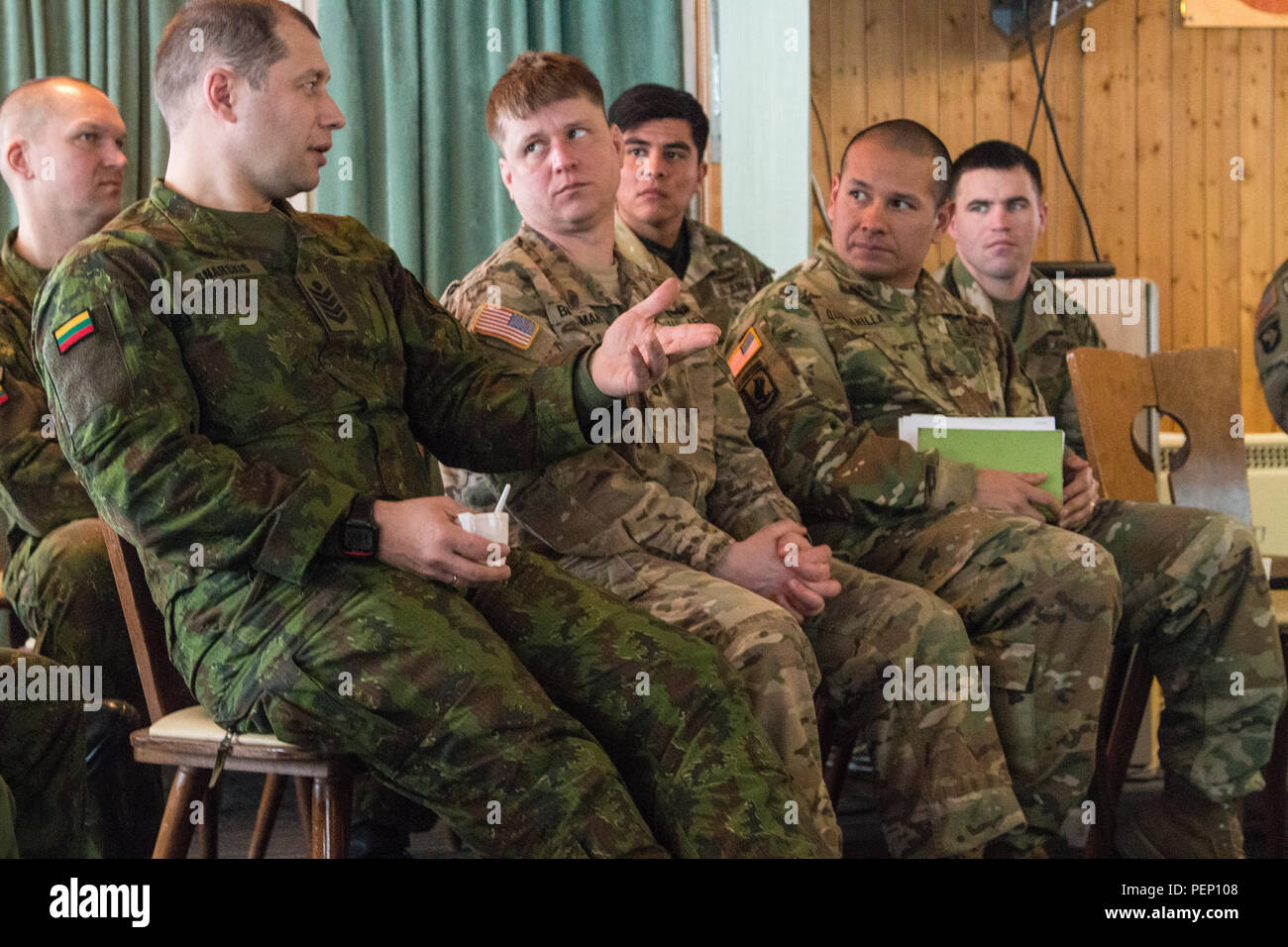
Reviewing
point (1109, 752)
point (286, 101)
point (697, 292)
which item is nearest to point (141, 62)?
point (697, 292)

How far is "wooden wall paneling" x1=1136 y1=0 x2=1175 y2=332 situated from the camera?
10.5ft

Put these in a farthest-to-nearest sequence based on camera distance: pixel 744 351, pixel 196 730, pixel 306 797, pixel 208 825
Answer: pixel 744 351, pixel 306 797, pixel 208 825, pixel 196 730

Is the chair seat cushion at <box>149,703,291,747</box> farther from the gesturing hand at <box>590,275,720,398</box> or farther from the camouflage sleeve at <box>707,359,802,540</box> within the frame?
the camouflage sleeve at <box>707,359,802,540</box>

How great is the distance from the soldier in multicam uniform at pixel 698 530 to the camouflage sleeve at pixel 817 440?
104 mm

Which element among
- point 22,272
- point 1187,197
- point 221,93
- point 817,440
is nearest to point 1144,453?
point 817,440

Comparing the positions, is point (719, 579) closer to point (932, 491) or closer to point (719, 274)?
point (932, 491)

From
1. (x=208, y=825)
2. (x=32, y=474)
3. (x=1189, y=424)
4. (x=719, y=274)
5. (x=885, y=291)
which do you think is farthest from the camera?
(x=719, y=274)

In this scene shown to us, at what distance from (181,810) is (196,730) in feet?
0.37

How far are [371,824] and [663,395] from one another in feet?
2.71

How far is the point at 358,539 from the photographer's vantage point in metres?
1.29

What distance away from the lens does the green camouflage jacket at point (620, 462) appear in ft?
5.42

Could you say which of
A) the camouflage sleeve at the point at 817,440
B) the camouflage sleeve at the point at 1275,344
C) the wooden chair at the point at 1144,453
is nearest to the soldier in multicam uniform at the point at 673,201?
the camouflage sleeve at the point at 817,440

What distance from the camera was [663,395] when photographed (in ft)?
5.89
